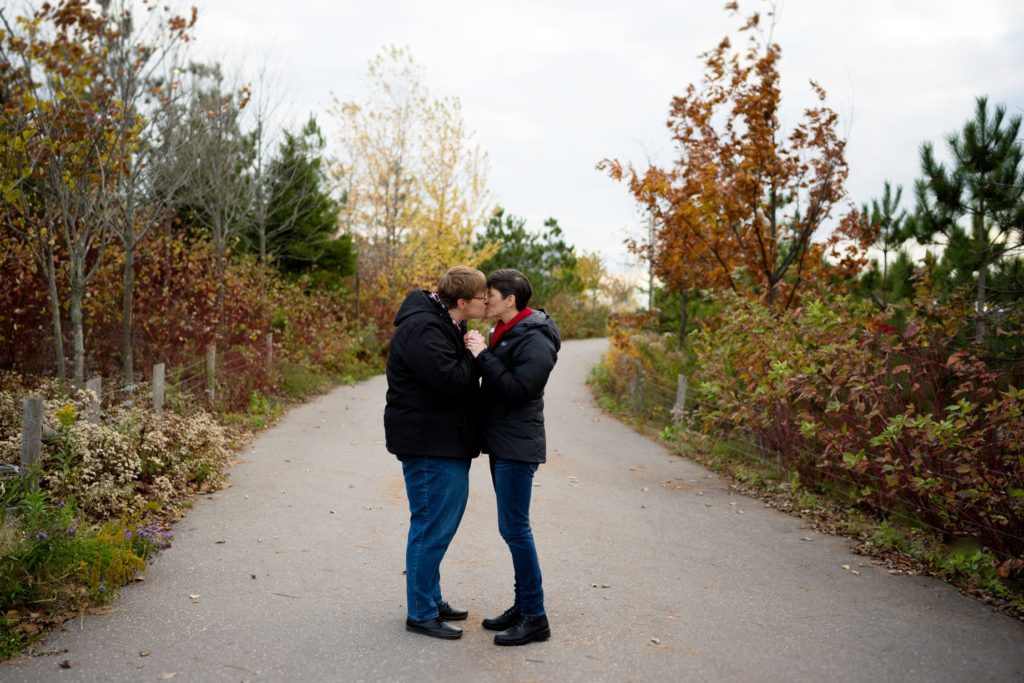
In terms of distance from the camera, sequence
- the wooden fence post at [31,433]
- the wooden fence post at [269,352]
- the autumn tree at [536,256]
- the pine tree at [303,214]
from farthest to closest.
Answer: the autumn tree at [536,256] → the pine tree at [303,214] → the wooden fence post at [269,352] → the wooden fence post at [31,433]

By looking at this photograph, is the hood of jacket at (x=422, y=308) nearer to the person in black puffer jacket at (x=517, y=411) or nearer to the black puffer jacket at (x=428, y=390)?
the black puffer jacket at (x=428, y=390)

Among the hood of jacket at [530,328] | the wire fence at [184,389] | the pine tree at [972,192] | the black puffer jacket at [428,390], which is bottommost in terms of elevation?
the wire fence at [184,389]

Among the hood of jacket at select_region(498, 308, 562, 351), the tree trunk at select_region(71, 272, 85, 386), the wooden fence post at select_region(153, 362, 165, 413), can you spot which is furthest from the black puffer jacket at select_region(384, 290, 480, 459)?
the wooden fence post at select_region(153, 362, 165, 413)

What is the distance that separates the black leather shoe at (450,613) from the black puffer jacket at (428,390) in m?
0.99

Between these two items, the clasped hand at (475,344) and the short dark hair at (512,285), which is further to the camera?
the short dark hair at (512,285)

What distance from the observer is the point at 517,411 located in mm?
4586

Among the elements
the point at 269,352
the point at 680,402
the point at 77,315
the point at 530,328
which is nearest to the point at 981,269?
the point at 680,402

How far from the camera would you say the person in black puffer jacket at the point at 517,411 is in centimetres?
448

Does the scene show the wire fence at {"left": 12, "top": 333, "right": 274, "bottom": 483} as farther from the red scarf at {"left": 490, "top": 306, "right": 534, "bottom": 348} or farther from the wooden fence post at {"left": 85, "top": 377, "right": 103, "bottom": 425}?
the red scarf at {"left": 490, "top": 306, "right": 534, "bottom": 348}

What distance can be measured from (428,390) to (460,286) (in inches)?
22.4

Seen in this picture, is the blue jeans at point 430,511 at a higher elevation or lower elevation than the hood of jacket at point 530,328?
lower

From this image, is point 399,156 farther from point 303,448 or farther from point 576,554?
point 576,554

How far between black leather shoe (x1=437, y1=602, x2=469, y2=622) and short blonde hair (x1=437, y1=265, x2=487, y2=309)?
177cm

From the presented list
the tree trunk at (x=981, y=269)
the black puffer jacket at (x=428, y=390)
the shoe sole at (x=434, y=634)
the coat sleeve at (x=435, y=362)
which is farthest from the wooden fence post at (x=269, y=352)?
the coat sleeve at (x=435, y=362)
